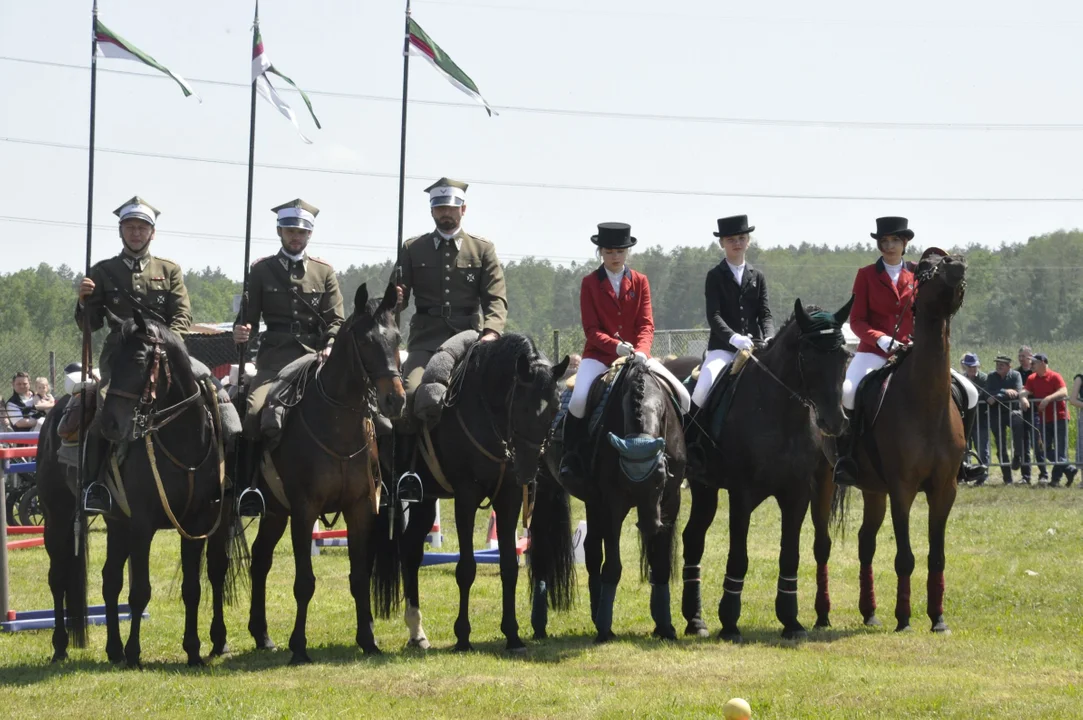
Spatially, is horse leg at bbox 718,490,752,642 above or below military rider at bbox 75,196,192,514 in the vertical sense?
below

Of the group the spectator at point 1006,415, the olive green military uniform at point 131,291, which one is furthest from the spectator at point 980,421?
the olive green military uniform at point 131,291

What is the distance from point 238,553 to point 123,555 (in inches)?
44.3

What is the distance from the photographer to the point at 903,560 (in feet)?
35.6

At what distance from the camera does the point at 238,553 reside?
10.8m

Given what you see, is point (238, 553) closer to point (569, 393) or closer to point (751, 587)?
point (569, 393)

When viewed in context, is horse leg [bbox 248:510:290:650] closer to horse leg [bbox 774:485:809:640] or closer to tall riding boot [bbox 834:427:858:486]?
horse leg [bbox 774:485:809:640]

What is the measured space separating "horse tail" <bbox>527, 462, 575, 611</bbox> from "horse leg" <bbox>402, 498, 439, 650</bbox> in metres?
Result: 0.87

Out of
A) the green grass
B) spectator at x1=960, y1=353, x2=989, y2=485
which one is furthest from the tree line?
the green grass

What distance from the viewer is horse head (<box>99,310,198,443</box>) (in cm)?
920

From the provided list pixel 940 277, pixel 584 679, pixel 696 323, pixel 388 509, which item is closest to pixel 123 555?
pixel 388 509

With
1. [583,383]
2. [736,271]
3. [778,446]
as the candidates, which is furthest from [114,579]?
[736,271]

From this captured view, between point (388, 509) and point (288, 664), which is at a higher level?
point (388, 509)

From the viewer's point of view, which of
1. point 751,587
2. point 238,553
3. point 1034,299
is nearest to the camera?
point 238,553

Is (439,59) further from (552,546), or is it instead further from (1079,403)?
(1079,403)
